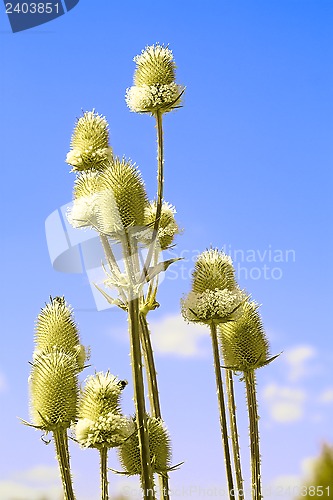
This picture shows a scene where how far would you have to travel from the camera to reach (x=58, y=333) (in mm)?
6109

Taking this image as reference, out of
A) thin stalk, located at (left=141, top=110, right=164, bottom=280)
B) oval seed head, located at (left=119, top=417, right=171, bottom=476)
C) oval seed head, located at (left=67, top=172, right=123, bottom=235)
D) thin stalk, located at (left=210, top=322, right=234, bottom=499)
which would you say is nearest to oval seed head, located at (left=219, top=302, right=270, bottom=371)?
thin stalk, located at (left=210, top=322, right=234, bottom=499)

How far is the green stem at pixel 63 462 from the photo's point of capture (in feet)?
18.6

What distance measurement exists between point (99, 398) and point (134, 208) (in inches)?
56.7

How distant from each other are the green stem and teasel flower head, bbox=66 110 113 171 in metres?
2.17

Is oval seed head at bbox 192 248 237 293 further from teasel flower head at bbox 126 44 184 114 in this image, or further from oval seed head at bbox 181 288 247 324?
teasel flower head at bbox 126 44 184 114

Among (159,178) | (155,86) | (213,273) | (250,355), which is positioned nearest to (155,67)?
(155,86)

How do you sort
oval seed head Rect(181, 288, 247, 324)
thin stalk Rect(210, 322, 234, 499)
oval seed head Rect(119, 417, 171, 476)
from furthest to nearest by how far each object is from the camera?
1. oval seed head Rect(181, 288, 247, 324)
2. thin stalk Rect(210, 322, 234, 499)
3. oval seed head Rect(119, 417, 171, 476)

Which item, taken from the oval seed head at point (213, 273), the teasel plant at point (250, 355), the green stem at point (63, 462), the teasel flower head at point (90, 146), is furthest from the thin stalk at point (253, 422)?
the teasel flower head at point (90, 146)

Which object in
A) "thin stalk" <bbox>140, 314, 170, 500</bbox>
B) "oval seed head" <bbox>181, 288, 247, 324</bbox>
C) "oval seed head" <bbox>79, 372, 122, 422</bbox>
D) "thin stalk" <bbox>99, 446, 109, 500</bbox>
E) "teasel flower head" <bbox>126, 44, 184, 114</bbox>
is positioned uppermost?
"teasel flower head" <bbox>126, 44, 184, 114</bbox>

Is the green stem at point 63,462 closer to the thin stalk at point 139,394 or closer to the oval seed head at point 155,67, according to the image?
the thin stalk at point 139,394

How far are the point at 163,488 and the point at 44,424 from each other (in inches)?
→ 58.4

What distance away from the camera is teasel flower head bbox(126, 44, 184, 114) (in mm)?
6293

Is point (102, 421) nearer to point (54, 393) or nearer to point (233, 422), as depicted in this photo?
point (54, 393)

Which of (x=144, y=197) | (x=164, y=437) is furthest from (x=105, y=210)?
(x=164, y=437)
